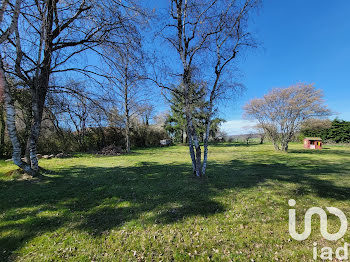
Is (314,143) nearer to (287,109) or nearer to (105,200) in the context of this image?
(287,109)

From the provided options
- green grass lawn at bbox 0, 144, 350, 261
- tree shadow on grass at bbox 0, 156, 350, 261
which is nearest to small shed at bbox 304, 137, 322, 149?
tree shadow on grass at bbox 0, 156, 350, 261

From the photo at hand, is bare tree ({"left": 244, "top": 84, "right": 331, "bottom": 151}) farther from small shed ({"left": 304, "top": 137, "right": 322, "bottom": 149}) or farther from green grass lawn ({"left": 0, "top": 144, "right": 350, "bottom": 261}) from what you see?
green grass lawn ({"left": 0, "top": 144, "right": 350, "bottom": 261})

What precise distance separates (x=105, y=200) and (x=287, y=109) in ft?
47.5

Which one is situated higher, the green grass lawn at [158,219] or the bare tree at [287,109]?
the bare tree at [287,109]

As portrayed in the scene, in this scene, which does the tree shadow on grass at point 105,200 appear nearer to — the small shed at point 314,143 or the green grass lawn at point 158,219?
the green grass lawn at point 158,219

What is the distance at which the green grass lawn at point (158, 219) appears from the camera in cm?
211

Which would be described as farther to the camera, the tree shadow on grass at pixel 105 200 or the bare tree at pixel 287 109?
the bare tree at pixel 287 109

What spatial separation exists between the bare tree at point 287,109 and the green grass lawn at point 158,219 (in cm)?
919

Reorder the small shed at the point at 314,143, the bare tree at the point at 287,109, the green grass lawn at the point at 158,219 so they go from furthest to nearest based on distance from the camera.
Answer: the small shed at the point at 314,143 < the bare tree at the point at 287,109 < the green grass lawn at the point at 158,219

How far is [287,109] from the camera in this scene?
12406 mm

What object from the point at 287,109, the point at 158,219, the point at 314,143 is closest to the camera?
the point at 158,219

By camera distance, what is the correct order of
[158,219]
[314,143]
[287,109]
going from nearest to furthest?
[158,219]
[287,109]
[314,143]

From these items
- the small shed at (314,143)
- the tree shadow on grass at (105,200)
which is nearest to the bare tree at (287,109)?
the small shed at (314,143)

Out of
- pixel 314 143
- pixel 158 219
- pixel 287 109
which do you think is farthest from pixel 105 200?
pixel 314 143
